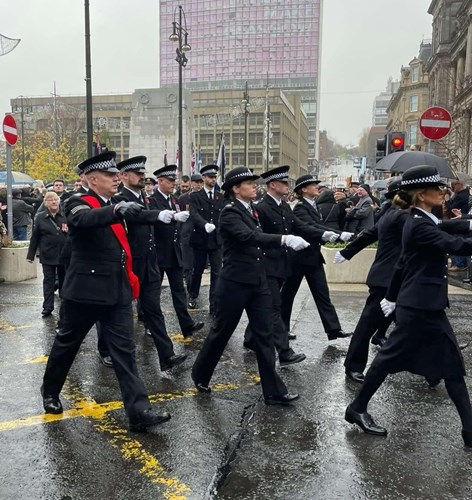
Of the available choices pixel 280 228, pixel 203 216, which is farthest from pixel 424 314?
pixel 203 216

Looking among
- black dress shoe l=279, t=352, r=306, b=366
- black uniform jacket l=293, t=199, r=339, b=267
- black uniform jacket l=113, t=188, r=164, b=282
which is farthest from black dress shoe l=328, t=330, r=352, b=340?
black uniform jacket l=113, t=188, r=164, b=282

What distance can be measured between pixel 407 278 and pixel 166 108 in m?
36.0

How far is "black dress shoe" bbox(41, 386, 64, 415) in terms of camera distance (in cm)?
446

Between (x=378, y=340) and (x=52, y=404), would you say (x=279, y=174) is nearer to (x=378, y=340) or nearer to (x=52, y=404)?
(x=378, y=340)

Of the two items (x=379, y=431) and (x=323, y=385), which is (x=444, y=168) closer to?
(x=323, y=385)

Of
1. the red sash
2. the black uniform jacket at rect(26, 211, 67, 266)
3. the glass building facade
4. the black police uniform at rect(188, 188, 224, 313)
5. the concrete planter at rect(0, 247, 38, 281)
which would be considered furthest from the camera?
the glass building facade

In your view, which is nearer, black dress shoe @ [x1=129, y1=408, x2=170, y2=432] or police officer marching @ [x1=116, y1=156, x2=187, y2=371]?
black dress shoe @ [x1=129, y1=408, x2=170, y2=432]

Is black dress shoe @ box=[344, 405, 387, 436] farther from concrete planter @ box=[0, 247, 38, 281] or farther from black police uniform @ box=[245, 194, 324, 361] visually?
concrete planter @ box=[0, 247, 38, 281]

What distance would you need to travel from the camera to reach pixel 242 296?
4.72 meters

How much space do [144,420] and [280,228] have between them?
2.57 metres

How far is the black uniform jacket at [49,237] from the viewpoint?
26.9ft

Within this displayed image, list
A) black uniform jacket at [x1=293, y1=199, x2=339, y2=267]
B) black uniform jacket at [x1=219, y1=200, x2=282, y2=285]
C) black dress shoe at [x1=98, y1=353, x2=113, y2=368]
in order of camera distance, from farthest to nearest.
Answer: black uniform jacket at [x1=293, y1=199, x2=339, y2=267], black dress shoe at [x1=98, y1=353, x2=113, y2=368], black uniform jacket at [x1=219, y1=200, x2=282, y2=285]

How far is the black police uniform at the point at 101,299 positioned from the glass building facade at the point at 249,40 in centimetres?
14576

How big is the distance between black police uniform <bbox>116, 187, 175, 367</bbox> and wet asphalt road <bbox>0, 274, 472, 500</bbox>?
0.98 feet
